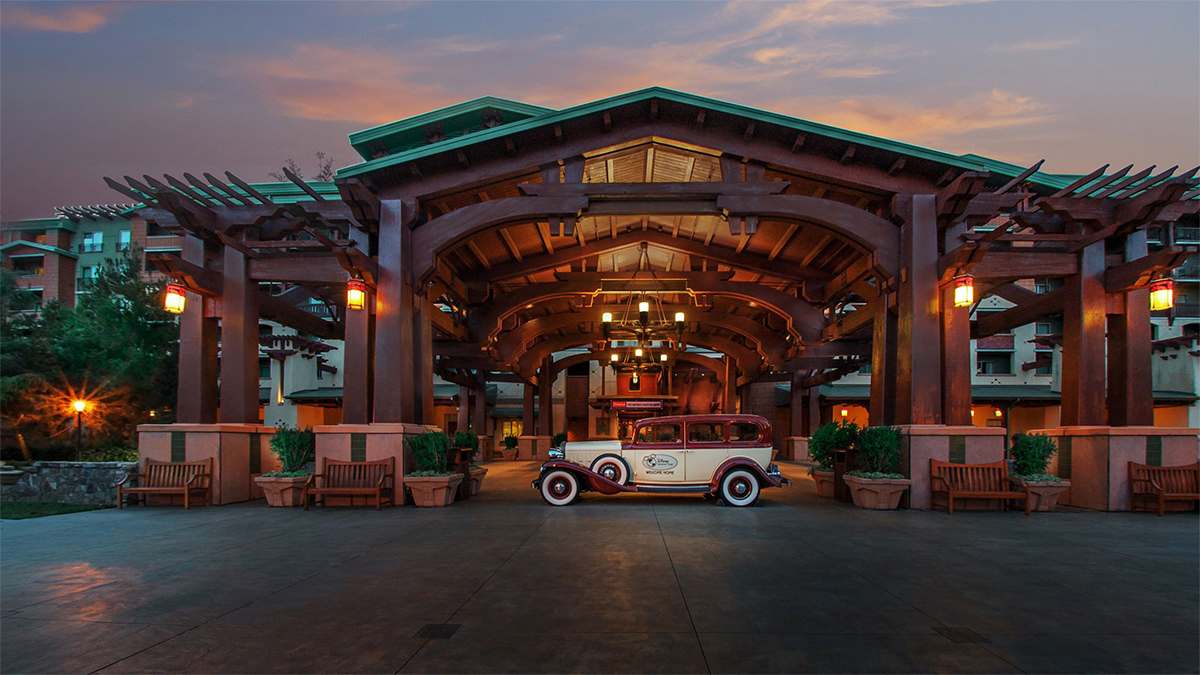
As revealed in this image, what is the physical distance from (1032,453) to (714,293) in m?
10.6

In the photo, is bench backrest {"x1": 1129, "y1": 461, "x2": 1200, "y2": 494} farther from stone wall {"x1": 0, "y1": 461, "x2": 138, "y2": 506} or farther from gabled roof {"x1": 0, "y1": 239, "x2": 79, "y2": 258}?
gabled roof {"x1": 0, "y1": 239, "x2": 79, "y2": 258}

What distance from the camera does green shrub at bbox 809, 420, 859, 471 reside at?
15555 millimetres

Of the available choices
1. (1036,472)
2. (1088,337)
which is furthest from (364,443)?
(1088,337)

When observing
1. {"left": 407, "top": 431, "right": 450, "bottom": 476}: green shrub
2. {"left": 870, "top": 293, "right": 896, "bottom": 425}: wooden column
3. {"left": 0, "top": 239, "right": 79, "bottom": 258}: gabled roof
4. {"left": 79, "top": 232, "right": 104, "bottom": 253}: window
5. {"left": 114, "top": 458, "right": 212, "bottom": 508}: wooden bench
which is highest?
{"left": 79, "top": 232, "right": 104, "bottom": 253}: window

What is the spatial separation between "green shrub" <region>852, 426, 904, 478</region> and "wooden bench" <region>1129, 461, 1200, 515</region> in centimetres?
429

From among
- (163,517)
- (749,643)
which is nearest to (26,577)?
(163,517)

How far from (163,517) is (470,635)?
9.40 m

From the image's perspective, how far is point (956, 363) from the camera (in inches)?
567

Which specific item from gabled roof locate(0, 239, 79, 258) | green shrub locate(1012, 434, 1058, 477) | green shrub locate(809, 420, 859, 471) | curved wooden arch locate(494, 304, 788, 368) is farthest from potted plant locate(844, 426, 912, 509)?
gabled roof locate(0, 239, 79, 258)

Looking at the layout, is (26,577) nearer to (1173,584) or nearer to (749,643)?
(749,643)

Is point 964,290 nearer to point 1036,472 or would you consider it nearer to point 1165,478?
point 1036,472

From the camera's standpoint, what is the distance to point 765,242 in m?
20.7

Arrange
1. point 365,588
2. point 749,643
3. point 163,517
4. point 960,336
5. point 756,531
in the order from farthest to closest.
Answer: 1. point 960,336
2. point 163,517
3. point 756,531
4. point 365,588
5. point 749,643

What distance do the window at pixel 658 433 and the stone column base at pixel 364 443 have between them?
15.4 feet
